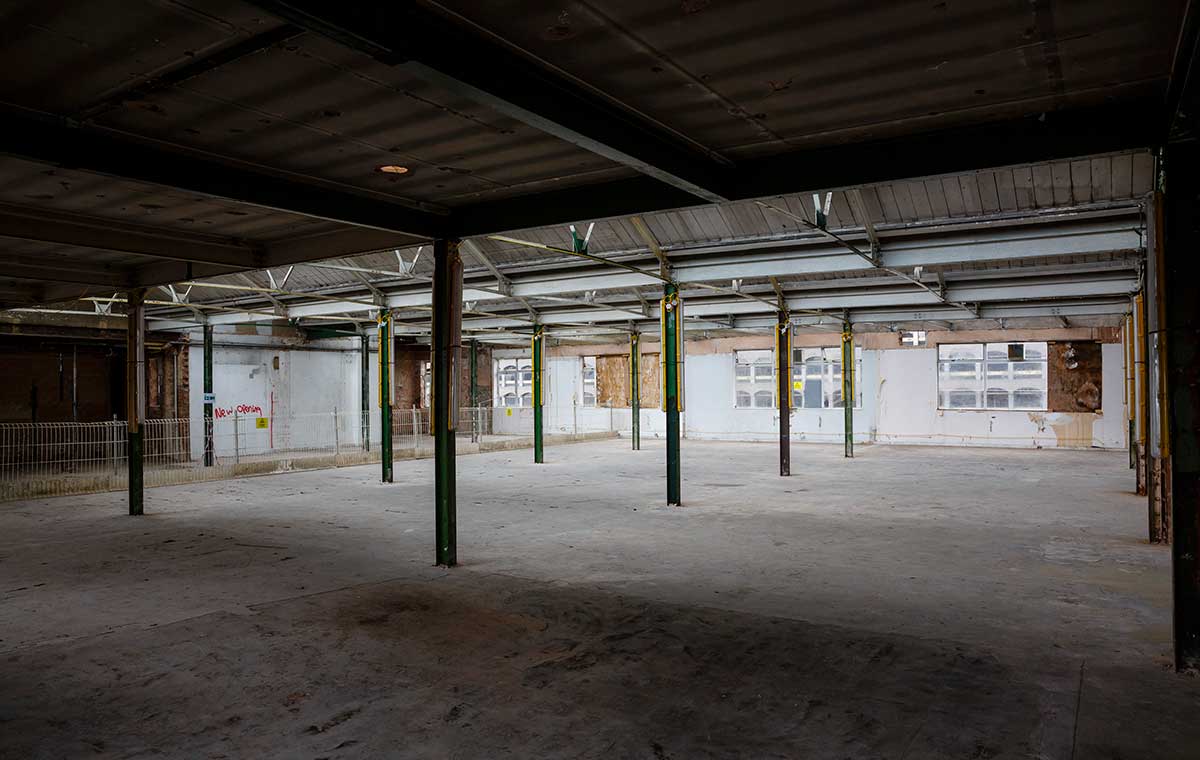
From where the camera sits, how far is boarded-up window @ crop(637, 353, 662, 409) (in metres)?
28.4

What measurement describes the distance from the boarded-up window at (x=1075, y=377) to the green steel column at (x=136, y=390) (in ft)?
74.0

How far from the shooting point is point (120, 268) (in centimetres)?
1077

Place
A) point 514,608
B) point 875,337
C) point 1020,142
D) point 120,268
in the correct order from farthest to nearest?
1. point 875,337
2. point 120,268
3. point 514,608
4. point 1020,142

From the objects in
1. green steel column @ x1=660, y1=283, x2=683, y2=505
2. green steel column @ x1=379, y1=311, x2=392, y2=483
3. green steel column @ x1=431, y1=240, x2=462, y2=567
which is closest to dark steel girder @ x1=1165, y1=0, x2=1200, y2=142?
green steel column @ x1=431, y1=240, x2=462, y2=567

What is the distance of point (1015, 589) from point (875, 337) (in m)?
18.5

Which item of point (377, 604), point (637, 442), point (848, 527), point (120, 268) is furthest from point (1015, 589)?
point (637, 442)

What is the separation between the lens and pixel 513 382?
105ft

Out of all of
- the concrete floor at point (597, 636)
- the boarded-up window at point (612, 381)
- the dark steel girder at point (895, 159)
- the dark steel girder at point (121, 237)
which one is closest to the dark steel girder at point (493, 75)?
the dark steel girder at point (895, 159)

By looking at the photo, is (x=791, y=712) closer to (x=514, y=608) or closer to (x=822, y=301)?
(x=514, y=608)

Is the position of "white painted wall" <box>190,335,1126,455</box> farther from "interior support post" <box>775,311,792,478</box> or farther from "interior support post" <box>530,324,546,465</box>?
"interior support post" <box>775,311,792,478</box>

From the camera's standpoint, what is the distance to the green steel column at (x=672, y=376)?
1177cm

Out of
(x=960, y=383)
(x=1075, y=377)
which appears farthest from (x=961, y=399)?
(x=1075, y=377)

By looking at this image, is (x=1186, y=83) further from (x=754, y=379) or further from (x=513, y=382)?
(x=513, y=382)

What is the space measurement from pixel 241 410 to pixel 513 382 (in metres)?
12.2
